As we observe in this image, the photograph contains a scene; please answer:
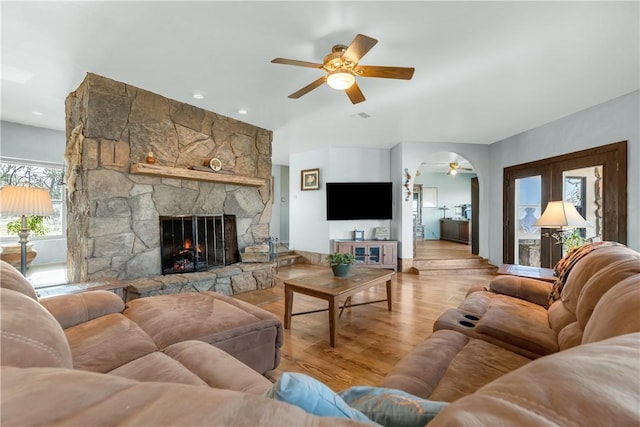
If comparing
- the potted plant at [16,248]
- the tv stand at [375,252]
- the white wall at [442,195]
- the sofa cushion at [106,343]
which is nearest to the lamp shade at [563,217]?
the tv stand at [375,252]

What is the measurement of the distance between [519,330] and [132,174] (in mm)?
3630

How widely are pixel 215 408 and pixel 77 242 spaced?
3493 mm

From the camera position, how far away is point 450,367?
1.20 meters

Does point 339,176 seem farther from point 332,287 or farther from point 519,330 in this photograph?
point 519,330

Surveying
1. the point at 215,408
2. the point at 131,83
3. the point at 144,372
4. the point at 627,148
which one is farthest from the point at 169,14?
the point at 627,148

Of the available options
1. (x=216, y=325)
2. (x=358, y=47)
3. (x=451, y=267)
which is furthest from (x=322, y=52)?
(x=451, y=267)

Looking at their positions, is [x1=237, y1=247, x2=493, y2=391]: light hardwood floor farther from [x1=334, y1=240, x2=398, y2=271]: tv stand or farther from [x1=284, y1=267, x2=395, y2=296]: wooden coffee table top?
[x1=334, y1=240, x2=398, y2=271]: tv stand

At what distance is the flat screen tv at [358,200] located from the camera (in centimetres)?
548

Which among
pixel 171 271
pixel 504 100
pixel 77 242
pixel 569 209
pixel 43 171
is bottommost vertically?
pixel 171 271

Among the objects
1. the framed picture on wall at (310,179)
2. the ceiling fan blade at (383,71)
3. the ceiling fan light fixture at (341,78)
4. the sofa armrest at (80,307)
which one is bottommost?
the sofa armrest at (80,307)

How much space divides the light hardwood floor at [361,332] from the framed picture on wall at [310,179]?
7.91ft

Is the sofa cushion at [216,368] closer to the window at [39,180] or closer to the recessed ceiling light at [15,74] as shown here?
the recessed ceiling light at [15,74]

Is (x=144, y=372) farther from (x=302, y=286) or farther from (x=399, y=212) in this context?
(x=399, y=212)

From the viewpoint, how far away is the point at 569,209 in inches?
99.9
